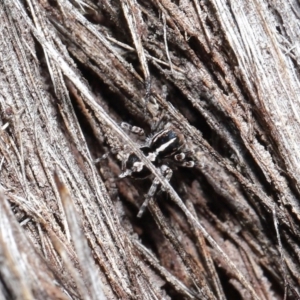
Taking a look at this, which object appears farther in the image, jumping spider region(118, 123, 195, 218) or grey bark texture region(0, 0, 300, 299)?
jumping spider region(118, 123, 195, 218)

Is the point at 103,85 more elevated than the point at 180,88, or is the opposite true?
the point at 103,85

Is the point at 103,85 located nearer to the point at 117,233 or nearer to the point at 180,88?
the point at 180,88

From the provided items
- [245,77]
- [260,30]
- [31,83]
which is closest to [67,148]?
[31,83]

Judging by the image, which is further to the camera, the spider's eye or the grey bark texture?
the spider's eye

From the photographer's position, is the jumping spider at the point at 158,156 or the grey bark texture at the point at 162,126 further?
the jumping spider at the point at 158,156
